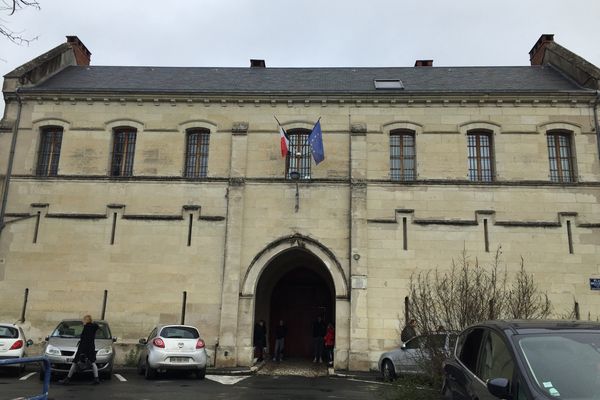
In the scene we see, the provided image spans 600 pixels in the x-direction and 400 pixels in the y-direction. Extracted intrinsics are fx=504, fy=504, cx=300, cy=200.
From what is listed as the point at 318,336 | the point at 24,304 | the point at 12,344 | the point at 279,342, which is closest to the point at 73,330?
the point at 12,344

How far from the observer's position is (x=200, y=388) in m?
11.9

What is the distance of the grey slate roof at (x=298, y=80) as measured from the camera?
1898cm

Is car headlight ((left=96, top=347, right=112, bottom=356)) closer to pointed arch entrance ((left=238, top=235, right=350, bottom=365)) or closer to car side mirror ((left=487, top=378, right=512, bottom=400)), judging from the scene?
pointed arch entrance ((left=238, top=235, right=350, bottom=365))

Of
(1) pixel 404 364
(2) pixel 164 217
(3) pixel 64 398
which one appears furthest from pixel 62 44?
(1) pixel 404 364

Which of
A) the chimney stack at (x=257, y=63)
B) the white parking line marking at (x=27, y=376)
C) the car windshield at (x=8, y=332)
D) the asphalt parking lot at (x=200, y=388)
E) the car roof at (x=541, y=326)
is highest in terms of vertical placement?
the chimney stack at (x=257, y=63)

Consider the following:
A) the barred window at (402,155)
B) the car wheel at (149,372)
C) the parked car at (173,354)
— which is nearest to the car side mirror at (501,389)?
the parked car at (173,354)

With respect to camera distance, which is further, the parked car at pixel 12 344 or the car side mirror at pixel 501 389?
the parked car at pixel 12 344

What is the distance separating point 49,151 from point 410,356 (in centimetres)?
1502

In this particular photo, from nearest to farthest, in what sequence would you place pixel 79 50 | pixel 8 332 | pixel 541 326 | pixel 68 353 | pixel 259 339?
pixel 541 326 → pixel 68 353 → pixel 8 332 → pixel 259 339 → pixel 79 50

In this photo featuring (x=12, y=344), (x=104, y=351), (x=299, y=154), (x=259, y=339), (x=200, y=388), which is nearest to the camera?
(x=200, y=388)

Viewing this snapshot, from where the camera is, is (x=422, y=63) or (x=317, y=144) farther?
(x=422, y=63)

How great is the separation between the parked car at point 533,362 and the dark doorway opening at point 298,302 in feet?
50.4

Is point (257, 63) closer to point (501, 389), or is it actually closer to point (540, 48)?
point (540, 48)

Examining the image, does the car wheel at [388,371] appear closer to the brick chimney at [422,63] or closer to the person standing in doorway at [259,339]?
the person standing in doorway at [259,339]
